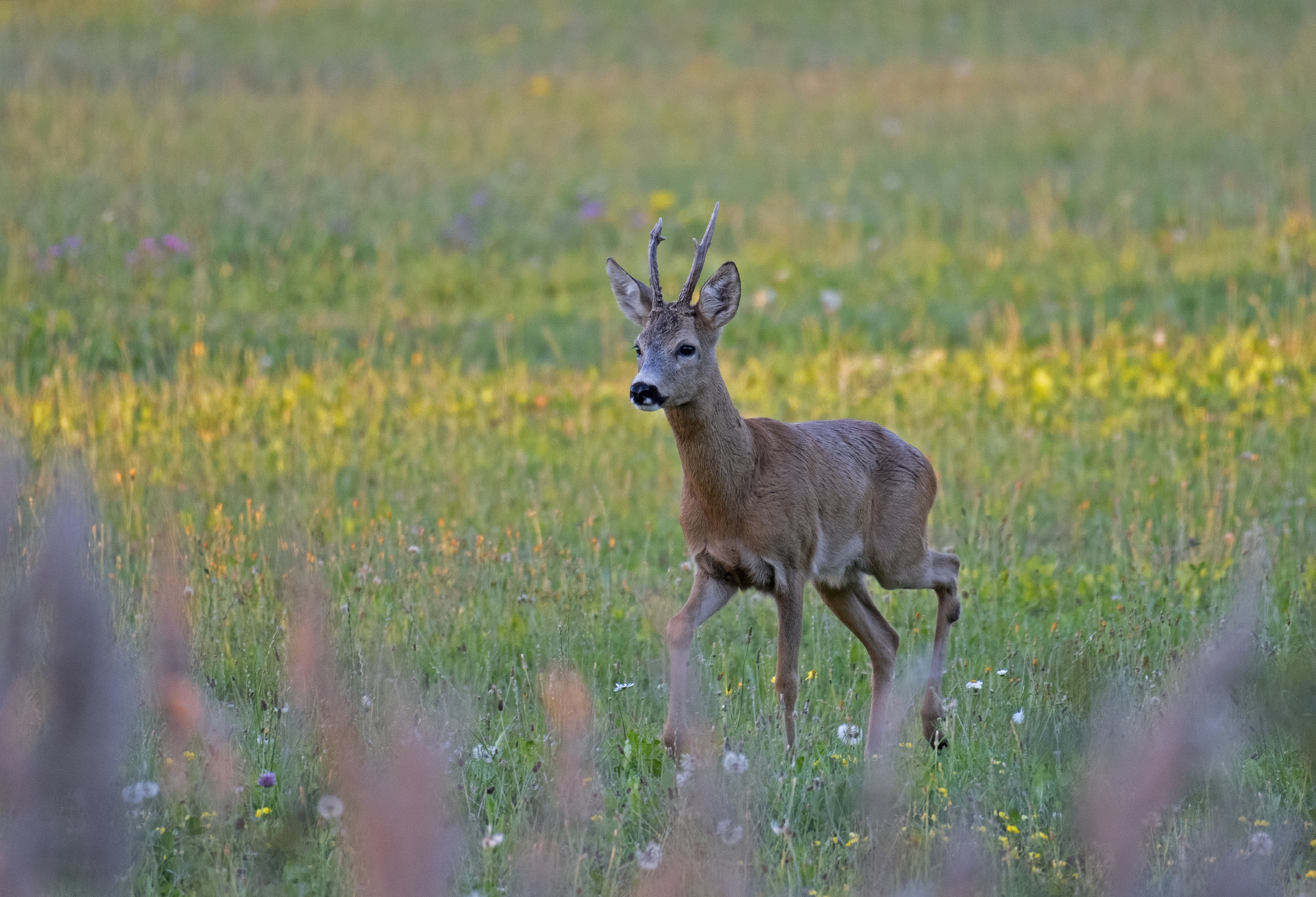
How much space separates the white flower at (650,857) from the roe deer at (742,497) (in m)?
0.68

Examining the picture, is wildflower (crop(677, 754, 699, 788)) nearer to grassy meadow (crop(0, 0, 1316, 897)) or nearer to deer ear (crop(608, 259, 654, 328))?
grassy meadow (crop(0, 0, 1316, 897))

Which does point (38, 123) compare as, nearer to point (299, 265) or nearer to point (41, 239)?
point (41, 239)

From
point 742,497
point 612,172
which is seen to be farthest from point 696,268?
point 612,172

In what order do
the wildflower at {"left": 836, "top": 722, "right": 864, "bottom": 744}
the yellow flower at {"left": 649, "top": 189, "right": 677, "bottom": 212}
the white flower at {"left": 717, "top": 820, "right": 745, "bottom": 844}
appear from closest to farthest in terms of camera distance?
the white flower at {"left": 717, "top": 820, "right": 745, "bottom": 844}, the wildflower at {"left": 836, "top": 722, "right": 864, "bottom": 744}, the yellow flower at {"left": 649, "top": 189, "right": 677, "bottom": 212}

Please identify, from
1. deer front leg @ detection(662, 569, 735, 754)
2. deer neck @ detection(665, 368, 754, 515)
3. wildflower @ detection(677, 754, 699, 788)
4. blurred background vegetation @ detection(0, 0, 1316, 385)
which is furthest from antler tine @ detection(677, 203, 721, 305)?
blurred background vegetation @ detection(0, 0, 1316, 385)

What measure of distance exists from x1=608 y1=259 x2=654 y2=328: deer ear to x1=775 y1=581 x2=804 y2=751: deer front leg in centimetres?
100

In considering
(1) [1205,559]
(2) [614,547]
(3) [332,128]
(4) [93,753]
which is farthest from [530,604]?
(3) [332,128]

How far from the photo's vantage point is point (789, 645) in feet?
15.0

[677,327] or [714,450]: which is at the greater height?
[677,327]

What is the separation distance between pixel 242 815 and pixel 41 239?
9969 millimetres

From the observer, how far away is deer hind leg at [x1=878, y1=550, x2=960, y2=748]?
16.5ft

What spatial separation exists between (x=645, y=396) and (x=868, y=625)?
141cm

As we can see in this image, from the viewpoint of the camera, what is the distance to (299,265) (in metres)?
12.3

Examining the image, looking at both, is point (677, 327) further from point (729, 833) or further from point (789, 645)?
point (729, 833)
